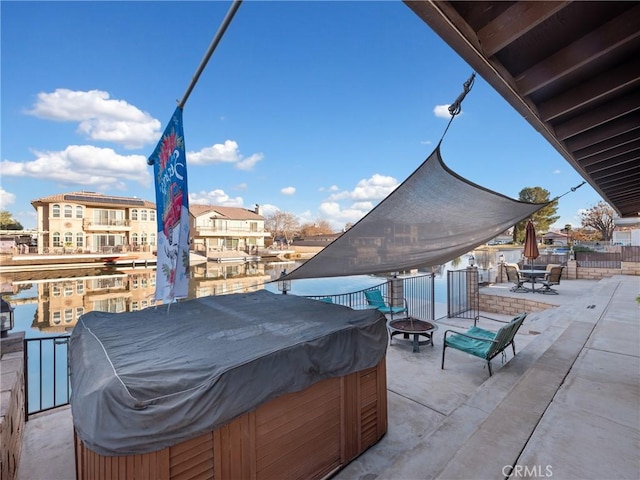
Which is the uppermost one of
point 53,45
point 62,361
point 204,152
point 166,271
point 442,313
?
point 204,152

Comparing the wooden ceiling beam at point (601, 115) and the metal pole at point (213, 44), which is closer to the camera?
the metal pole at point (213, 44)

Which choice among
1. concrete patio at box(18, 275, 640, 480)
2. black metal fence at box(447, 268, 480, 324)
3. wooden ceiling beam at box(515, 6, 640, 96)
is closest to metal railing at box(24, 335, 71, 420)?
concrete patio at box(18, 275, 640, 480)

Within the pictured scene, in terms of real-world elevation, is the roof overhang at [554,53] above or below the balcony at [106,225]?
below

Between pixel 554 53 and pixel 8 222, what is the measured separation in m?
45.0

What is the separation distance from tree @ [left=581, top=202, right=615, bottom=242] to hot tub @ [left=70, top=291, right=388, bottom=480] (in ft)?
111

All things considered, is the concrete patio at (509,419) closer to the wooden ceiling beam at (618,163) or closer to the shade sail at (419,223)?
the shade sail at (419,223)

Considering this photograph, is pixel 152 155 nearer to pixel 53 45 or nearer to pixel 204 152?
pixel 53 45

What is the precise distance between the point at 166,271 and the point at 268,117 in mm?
21161

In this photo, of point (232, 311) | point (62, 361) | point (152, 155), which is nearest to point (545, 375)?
point (232, 311)

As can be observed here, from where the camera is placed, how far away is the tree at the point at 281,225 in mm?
44844

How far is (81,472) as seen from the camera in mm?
1826

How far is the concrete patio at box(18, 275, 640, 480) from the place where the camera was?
5.79ft

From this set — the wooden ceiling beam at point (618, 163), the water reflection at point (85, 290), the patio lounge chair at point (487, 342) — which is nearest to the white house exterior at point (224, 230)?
the water reflection at point (85, 290)

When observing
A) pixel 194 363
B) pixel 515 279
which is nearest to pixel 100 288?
pixel 194 363
